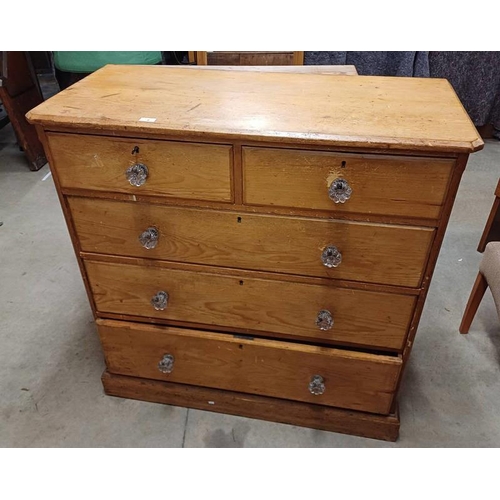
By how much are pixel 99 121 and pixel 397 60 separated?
259cm

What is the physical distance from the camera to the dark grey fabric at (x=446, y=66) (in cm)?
294

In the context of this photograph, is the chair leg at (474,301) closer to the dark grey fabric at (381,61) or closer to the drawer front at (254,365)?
the drawer front at (254,365)

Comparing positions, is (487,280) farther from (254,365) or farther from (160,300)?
(160,300)

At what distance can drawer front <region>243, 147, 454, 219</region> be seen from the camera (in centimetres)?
93

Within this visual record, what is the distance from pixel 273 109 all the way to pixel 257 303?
0.51 meters

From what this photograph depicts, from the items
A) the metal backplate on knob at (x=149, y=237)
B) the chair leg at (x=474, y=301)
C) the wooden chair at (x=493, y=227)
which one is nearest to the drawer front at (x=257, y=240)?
the metal backplate on knob at (x=149, y=237)

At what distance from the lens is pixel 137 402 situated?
1504mm

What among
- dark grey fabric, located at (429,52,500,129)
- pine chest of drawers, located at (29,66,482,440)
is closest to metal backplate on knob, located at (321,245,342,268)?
pine chest of drawers, located at (29,66,482,440)

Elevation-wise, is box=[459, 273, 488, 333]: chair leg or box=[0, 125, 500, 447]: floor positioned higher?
box=[459, 273, 488, 333]: chair leg

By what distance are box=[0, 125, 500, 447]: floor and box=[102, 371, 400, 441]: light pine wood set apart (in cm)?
2

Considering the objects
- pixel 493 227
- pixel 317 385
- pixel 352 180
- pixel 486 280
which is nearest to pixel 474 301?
pixel 486 280

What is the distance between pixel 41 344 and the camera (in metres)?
1.72

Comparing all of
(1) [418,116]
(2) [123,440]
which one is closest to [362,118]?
(1) [418,116]

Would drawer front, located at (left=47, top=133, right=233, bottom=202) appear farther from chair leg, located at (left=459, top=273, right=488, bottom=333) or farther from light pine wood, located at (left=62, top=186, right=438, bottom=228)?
chair leg, located at (left=459, top=273, right=488, bottom=333)
